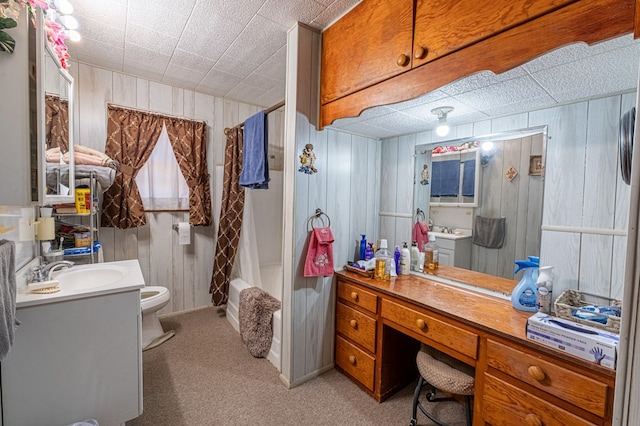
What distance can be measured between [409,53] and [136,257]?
2945mm

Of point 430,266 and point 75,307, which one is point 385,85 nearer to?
point 430,266

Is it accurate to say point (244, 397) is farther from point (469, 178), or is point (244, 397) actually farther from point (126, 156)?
point (126, 156)

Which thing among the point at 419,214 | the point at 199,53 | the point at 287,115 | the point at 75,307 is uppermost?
the point at 199,53

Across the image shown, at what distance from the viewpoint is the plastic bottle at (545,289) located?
1313mm

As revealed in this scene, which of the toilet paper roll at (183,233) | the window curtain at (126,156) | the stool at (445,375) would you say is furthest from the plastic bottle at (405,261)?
the window curtain at (126,156)

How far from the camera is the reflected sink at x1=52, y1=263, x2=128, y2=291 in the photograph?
5.40 feet

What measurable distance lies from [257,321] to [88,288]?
124 centimetres

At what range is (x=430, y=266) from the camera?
6.56ft

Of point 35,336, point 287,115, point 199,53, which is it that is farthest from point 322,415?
point 199,53

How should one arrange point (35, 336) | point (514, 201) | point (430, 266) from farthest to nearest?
point (430, 266), point (514, 201), point (35, 336)

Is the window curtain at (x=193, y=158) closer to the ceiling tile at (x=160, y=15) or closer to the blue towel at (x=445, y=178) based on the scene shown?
the ceiling tile at (x=160, y=15)

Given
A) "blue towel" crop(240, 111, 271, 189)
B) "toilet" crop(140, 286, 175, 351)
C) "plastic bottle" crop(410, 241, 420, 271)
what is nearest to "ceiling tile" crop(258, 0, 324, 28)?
"blue towel" crop(240, 111, 271, 189)

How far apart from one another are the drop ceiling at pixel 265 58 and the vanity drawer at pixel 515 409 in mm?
1297

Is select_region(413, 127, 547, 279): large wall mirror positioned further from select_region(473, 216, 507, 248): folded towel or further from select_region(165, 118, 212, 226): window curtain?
select_region(165, 118, 212, 226): window curtain
